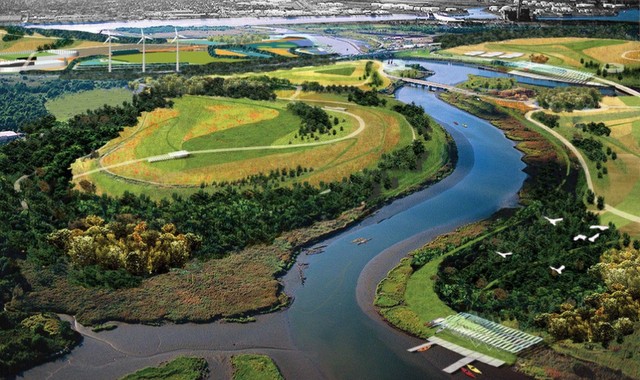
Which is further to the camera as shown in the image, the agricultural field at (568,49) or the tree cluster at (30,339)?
the agricultural field at (568,49)

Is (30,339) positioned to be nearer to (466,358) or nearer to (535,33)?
(466,358)

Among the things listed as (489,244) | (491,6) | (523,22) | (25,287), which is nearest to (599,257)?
(489,244)

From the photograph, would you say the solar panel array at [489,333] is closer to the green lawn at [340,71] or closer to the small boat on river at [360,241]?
the small boat on river at [360,241]

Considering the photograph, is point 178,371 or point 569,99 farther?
point 569,99

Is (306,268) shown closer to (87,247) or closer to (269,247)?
(269,247)

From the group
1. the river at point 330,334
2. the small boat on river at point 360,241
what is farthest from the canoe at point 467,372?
the small boat on river at point 360,241

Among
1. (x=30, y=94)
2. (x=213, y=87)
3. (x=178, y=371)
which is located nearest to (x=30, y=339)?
(x=178, y=371)

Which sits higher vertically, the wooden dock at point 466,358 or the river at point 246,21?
the river at point 246,21

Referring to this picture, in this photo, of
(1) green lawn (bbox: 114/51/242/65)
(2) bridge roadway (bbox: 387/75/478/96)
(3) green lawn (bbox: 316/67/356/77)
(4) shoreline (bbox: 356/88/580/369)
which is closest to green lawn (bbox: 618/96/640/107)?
(2) bridge roadway (bbox: 387/75/478/96)
